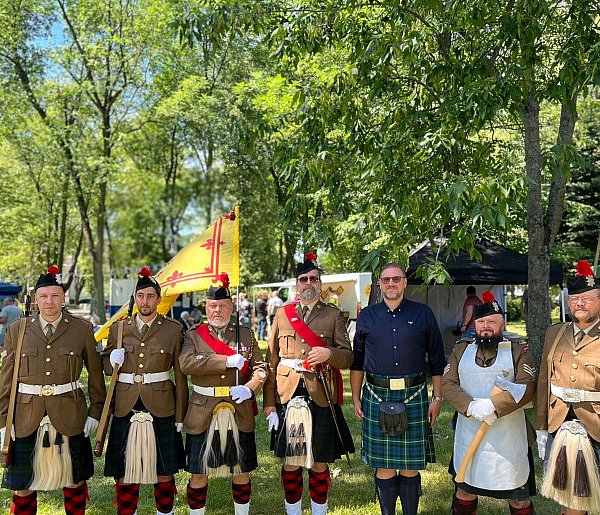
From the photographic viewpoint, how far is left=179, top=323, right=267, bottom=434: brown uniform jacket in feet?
12.7

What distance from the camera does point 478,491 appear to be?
3566mm

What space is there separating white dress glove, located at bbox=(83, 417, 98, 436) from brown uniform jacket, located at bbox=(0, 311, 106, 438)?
0.03 metres

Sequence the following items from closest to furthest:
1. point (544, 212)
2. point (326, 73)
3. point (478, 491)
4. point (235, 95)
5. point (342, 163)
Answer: point (478, 491) → point (342, 163) → point (544, 212) → point (326, 73) → point (235, 95)

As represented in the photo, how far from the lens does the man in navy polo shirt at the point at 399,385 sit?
12.7 ft

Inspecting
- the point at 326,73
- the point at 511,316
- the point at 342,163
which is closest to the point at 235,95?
the point at 326,73

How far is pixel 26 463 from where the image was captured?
379cm

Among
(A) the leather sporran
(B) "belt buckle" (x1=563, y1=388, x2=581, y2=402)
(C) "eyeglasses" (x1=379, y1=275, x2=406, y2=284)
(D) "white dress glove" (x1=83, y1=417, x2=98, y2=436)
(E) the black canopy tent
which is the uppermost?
(E) the black canopy tent

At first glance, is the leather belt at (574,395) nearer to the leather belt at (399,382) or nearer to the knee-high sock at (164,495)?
the leather belt at (399,382)

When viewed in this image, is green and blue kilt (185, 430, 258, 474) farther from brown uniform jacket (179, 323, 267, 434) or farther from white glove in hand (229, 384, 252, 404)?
white glove in hand (229, 384, 252, 404)

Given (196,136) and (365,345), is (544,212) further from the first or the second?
(196,136)

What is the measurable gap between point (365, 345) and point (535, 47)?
2726mm

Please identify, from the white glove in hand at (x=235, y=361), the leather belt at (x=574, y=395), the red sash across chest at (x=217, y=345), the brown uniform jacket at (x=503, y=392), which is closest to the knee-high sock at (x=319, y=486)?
the red sash across chest at (x=217, y=345)

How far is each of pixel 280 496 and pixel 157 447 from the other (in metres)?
1.35

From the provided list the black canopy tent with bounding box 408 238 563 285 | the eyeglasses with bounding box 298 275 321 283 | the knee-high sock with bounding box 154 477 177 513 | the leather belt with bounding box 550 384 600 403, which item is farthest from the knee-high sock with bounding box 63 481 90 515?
the black canopy tent with bounding box 408 238 563 285
